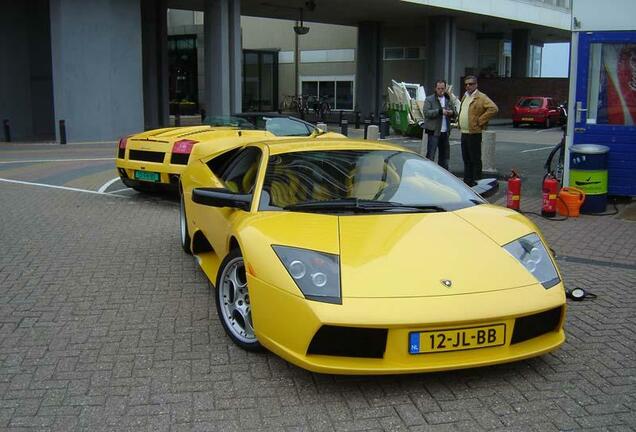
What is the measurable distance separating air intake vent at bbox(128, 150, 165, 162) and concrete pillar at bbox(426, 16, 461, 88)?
86.7ft

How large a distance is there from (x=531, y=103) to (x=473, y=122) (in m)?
24.7

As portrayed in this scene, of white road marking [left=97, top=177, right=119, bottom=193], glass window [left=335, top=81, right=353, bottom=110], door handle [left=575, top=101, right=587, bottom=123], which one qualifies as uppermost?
glass window [left=335, top=81, right=353, bottom=110]

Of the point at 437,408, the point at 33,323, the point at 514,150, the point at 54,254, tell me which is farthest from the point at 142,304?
the point at 514,150

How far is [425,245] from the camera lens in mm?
3896

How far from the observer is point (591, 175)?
898 cm

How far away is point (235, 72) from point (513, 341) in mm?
21094

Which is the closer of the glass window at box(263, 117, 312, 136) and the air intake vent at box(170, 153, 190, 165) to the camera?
the air intake vent at box(170, 153, 190, 165)

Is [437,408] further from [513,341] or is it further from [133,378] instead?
[133,378]

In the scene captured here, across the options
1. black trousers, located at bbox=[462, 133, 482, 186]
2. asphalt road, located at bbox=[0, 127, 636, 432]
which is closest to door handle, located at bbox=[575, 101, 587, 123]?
black trousers, located at bbox=[462, 133, 482, 186]

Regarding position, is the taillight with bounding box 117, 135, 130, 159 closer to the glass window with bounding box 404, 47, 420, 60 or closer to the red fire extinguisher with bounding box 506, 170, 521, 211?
the red fire extinguisher with bounding box 506, 170, 521, 211

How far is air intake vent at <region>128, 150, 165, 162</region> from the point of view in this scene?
9555 mm

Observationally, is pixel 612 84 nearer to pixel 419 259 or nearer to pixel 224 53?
pixel 419 259

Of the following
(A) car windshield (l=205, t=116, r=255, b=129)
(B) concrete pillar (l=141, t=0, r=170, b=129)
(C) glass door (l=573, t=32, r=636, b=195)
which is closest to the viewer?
(C) glass door (l=573, t=32, r=636, b=195)

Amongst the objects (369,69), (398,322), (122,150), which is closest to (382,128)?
(369,69)
